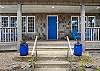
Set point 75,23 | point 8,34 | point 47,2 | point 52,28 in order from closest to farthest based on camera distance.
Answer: point 47,2 → point 8,34 → point 52,28 → point 75,23

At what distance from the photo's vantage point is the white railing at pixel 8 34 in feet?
48.5

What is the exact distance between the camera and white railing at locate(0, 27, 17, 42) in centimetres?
1477

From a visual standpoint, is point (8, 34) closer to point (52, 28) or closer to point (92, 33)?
point (92, 33)

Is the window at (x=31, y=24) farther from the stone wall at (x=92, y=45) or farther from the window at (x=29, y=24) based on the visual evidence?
the stone wall at (x=92, y=45)

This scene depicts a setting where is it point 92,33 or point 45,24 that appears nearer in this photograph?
point 92,33

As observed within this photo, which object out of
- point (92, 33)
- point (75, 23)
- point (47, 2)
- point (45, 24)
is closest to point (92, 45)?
point (92, 33)

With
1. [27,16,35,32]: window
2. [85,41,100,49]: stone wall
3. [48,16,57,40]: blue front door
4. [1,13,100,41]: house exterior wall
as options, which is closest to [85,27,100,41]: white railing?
[85,41,100,49]: stone wall

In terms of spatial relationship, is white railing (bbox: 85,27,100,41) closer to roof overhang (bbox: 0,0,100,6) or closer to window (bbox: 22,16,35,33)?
roof overhang (bbox: 0,0,100,6)

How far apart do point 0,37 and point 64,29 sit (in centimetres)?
736

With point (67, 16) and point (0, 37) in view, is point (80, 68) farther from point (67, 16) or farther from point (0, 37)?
point (67, 16)

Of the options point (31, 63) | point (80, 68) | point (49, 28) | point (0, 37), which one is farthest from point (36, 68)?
point (49, 28)

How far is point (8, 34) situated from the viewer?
15.0 metres

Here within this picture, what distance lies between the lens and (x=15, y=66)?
9.10 meters

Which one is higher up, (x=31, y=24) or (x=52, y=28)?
(x=31, y=24)
